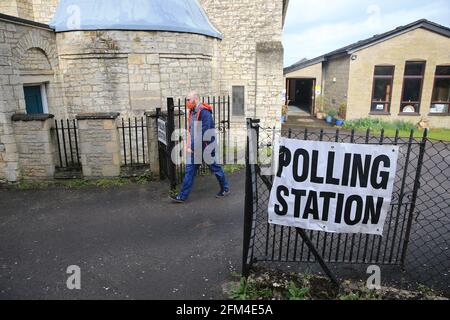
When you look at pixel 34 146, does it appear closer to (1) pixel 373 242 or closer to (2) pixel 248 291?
(2) pixel 248 291

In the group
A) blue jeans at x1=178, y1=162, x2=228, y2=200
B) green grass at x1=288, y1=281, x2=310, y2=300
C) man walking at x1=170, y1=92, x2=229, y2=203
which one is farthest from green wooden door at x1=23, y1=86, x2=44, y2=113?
green grass at x1=288, y1=281, x2=310, y2=300

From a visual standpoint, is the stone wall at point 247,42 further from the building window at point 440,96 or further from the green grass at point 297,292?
the building window at point 440,96

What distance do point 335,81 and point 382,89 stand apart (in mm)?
3398

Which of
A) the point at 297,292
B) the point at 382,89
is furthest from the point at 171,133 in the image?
the point at 382,89

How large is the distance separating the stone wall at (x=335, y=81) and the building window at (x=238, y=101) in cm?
850

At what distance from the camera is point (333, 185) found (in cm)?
324

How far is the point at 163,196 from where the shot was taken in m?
6.75

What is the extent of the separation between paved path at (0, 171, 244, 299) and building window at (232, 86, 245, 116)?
23.9 ft

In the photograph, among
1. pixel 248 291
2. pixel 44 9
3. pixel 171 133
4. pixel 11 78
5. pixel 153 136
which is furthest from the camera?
pixel 44 9

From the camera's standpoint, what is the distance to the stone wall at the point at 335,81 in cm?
1936

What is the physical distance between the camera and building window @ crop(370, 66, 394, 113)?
722 inches

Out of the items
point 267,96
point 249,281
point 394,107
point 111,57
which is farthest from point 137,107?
point 394,107

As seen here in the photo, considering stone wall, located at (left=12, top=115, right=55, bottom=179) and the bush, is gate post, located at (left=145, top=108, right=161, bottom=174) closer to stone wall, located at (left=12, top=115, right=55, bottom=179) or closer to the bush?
stone wall, located at (left=12, top=115, right=55, bottom=179)

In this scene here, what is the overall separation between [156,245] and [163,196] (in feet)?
6.83
